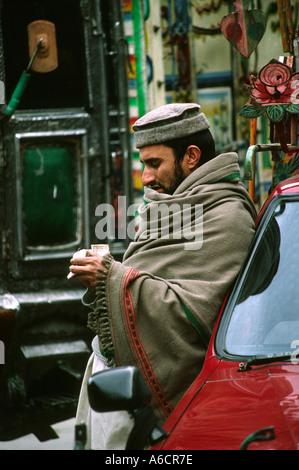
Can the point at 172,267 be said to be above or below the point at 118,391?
above

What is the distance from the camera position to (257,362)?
2.10 meters

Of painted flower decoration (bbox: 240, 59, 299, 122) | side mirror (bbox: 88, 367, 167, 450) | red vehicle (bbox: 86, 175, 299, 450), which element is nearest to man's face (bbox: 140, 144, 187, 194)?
red vehicle (bbox: 86, 175, 299, 450)


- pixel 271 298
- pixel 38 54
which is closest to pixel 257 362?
pixel 271 298

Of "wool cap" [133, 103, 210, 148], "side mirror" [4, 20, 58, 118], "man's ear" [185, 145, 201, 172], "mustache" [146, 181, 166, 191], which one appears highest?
"side mirror" [4, 20, 58, 118]

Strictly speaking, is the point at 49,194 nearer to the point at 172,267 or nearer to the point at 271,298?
the point at 172,267

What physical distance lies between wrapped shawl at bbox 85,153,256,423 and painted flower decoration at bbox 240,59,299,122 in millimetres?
752

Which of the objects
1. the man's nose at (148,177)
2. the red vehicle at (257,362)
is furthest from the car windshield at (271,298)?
the man's nose at (148,177)

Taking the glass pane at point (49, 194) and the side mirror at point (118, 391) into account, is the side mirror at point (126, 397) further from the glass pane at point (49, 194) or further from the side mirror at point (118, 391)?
the glass pane at point (49, 194)

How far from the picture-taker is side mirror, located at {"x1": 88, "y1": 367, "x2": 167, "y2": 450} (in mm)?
1877

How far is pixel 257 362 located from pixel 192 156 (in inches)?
34.6

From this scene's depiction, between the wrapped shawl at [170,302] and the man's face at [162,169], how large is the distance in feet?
0.79

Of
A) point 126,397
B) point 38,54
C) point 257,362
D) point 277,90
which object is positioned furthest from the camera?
point 38,54

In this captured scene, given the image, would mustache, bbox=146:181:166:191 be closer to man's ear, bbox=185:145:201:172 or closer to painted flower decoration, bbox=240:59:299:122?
man's ear, bbox=185:145:201:172
